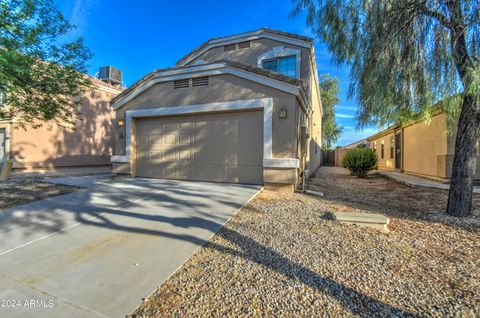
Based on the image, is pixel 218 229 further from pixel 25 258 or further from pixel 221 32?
pixel 221 32

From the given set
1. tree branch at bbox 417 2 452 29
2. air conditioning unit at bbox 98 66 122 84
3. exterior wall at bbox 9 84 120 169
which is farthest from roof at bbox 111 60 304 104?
air conditioning unit at bbox 98 66 122 84

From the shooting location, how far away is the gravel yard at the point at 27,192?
4945 mm

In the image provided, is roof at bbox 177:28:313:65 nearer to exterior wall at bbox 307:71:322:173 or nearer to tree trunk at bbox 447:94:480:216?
exterior wall at bbox 307:71:322:173

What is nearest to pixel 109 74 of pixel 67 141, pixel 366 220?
pixel 67 141

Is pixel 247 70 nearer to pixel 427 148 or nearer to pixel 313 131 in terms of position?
pixel 313 131

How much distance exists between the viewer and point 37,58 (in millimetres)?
5758

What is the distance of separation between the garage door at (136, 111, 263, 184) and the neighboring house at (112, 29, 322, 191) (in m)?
0.03

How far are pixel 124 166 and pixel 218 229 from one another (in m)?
Result: 6.21

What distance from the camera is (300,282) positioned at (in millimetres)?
2271

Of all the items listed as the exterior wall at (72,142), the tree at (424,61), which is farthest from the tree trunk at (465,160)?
the exterior wall at (72,142)

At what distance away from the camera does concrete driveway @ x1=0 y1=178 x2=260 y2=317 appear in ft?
6.68

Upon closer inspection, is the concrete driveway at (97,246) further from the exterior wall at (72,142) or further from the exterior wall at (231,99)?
the exterior wall at (72,142)

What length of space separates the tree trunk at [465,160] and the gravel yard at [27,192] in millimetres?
9013

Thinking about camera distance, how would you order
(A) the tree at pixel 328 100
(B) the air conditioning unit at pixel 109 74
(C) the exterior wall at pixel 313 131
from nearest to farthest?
(C) the exterior wall at pixel 313 131 < (B) the air conditioning unit at pixel 109 74 < (A) the tree at pixel 328 100
